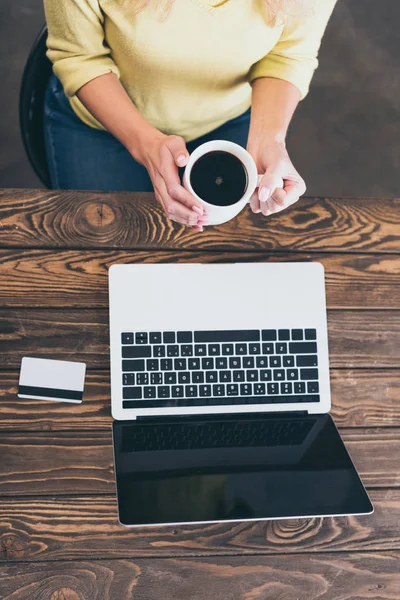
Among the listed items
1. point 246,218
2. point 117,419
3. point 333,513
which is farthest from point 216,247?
point 333,513

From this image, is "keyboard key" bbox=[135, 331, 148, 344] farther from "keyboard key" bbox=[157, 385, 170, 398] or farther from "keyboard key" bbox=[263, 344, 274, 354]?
"keyboard key" bbox=[263, 344, 274, 354]

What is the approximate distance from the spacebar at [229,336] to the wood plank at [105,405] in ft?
0.51

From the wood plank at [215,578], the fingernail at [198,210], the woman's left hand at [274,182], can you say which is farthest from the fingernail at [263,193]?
the wood plank at [215,578]

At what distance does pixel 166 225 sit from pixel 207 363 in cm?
25

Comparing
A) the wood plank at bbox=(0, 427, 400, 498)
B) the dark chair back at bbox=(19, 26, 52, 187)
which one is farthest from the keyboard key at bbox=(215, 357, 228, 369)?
the dark chair back at bbox=(19, 26, 52, 187)

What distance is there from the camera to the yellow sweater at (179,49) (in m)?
1.02

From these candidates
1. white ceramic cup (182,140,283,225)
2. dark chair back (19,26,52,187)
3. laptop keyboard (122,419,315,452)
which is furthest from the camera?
dark chair back (19,26,52,187)

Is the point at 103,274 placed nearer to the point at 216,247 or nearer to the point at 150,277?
the point at 150,277

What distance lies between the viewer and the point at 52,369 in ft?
3.23

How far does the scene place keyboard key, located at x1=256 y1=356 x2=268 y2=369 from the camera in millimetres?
1004

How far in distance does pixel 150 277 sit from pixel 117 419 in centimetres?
24

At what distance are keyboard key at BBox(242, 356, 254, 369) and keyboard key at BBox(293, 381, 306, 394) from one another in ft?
0.26

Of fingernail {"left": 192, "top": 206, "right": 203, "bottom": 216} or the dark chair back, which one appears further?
the dark chair back

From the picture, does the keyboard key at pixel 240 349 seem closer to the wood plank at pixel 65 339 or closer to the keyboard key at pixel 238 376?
the keyboard key at pixel 238 376
